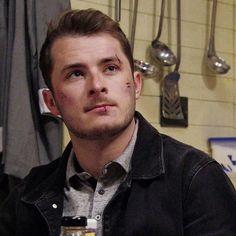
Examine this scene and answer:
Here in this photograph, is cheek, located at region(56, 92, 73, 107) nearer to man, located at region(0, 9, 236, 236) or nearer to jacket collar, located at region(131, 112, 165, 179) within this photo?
man, located at region(0, 9, 236, 236)

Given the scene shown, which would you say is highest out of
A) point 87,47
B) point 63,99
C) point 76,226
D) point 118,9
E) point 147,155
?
point 118,9

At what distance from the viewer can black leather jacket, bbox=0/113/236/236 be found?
33.8 inches

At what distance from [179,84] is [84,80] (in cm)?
97

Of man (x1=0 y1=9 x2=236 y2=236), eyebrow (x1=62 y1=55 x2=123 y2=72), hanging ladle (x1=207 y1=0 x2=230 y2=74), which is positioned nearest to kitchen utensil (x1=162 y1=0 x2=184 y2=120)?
hanging ladle (x1=207 y1=0 x2=230 y2=74)

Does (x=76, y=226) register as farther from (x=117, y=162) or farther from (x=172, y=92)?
(x=172, y=92)

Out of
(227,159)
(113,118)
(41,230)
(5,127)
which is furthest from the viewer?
(227,159)

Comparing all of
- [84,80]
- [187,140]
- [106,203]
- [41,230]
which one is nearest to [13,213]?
[41,230]

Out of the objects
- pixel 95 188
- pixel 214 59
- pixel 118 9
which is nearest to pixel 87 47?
pixel 95 188

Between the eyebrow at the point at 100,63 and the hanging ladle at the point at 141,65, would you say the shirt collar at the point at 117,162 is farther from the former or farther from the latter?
the hanging ladle at the point at 141,65

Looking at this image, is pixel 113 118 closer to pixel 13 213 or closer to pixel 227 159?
pixel 13 213

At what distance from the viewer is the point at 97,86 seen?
91cm

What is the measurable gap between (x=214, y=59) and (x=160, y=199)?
1095 millimetres

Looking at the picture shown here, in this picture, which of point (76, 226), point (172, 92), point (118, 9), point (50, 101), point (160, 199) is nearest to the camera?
point (76, 226)

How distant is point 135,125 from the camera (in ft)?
3.41
